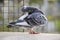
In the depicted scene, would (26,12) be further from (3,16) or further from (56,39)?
(56,39)

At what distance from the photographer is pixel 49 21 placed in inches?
55.6

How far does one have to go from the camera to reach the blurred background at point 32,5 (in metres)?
1.41

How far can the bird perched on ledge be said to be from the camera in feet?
4.47

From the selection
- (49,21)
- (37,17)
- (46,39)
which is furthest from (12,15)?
(46,39)

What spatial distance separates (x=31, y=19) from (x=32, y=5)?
146mm

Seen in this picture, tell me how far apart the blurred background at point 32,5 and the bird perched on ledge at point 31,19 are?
0.05 metres

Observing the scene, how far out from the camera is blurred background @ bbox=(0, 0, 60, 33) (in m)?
1.41

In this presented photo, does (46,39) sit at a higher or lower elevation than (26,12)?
lower

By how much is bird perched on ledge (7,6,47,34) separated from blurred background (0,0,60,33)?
0.05 m

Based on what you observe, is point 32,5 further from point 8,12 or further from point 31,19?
point 8,12

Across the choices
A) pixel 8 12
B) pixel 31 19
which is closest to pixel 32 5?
pixel 31 19

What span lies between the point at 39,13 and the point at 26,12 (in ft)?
0.41

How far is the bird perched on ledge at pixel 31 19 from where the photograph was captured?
1361 millimetres

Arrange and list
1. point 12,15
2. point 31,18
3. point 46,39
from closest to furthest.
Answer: point 46,39, point 31,18, point 12,15
